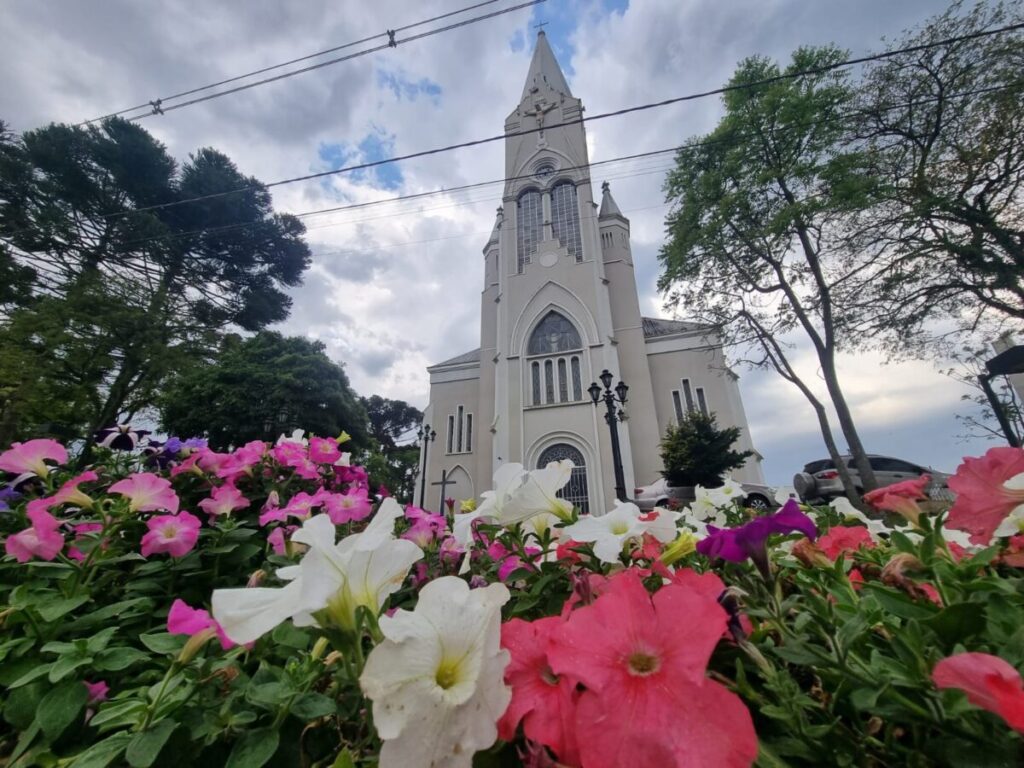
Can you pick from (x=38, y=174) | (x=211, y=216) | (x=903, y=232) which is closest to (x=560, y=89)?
(x=211, y=216)

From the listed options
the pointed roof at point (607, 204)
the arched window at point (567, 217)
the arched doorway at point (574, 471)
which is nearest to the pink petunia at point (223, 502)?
the arched doorway at point (574, 471)

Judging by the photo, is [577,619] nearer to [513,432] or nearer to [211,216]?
[513,432]

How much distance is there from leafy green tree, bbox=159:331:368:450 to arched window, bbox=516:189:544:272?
10558 mm

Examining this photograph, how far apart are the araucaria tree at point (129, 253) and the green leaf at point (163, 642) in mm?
11904

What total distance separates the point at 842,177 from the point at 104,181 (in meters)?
22.7

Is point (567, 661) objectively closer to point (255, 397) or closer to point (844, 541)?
point (844, 541)

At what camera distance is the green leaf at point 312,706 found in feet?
1.66

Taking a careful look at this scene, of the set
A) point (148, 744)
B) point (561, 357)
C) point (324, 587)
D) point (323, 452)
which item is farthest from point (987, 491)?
point (561, 357)

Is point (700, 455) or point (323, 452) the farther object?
point (700, 455)

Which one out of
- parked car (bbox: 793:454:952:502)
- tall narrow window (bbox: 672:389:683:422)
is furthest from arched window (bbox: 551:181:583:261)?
parked car (bbox: 793:454:952:502)

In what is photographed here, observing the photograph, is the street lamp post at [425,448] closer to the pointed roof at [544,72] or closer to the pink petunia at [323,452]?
the pink petunia at [323,452]

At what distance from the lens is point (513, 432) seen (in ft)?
57.2

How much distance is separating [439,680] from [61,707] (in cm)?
61

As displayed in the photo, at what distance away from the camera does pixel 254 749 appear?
1.61ft
